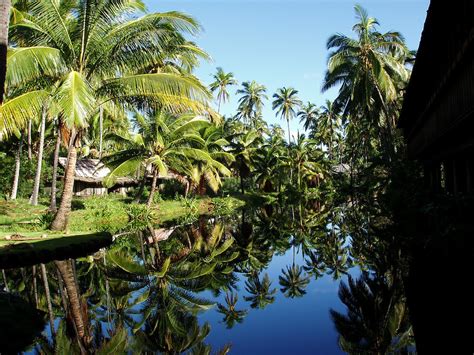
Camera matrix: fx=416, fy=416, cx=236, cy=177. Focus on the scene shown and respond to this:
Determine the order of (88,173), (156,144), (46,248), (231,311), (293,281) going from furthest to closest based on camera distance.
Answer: (88,173) → (156,144) → (46,248) → (293,281) → (231,311)

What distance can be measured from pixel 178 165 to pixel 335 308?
1860 cm

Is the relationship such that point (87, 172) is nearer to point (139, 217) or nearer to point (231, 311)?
point (139, 217)

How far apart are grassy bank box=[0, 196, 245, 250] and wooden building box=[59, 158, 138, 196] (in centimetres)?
605

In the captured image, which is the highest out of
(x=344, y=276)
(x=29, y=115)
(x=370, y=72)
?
(x=370, y=72)

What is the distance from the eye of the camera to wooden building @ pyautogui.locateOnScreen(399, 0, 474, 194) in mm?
7027

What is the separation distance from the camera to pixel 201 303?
7855 mm

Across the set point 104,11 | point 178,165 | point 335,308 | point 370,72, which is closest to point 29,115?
point 104,11

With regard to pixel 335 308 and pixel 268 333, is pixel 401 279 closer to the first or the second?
pixel 335 308

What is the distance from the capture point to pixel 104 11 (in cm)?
1303

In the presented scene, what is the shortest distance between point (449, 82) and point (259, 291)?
19.8 feet

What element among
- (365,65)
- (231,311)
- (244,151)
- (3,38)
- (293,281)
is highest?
(365,65)

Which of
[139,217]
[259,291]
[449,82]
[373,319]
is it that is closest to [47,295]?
[259,291]

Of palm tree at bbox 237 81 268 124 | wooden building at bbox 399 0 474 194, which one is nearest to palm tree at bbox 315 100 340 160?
palm tree at bbox 237 81 268 124

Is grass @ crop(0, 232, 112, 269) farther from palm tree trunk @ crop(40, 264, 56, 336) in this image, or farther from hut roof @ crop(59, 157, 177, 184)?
hut roof @ crop(59, 157, 177, 184)
